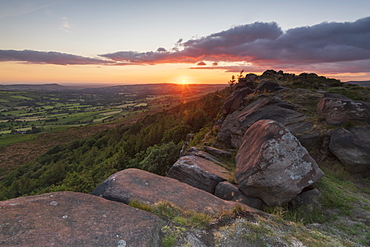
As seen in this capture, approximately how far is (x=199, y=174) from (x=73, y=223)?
8.04m

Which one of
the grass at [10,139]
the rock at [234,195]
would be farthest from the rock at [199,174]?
the grass at [10,139]

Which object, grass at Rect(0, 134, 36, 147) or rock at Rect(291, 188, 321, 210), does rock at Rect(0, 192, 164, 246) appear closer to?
rock at Rect(291, 188, 321, 210)

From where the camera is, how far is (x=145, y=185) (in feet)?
30.8

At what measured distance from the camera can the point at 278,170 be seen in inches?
386

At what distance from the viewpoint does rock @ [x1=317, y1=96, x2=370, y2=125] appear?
48.2 feet

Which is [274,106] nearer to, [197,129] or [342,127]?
[342,127]

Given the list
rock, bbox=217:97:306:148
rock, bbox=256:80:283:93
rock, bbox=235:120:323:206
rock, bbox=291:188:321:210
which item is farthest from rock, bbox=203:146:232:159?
rock, bbox=256:80:283:93

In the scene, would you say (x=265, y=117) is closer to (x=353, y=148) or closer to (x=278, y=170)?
(x=353, y=148)

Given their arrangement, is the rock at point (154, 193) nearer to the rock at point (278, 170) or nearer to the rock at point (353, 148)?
the rock at point (278, 170)

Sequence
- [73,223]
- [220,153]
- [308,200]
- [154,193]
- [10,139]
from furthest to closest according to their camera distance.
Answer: [10,139]
[220,153]
[308,200]
[154,193]
[73,223]

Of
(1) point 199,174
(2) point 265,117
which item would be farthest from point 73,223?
(2) point 265,117

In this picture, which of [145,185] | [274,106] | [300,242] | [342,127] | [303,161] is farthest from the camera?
[274,106]

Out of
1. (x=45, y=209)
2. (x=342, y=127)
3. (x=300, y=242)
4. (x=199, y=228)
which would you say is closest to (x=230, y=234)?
(x=199, y=228)

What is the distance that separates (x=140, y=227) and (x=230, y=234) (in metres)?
3.13
